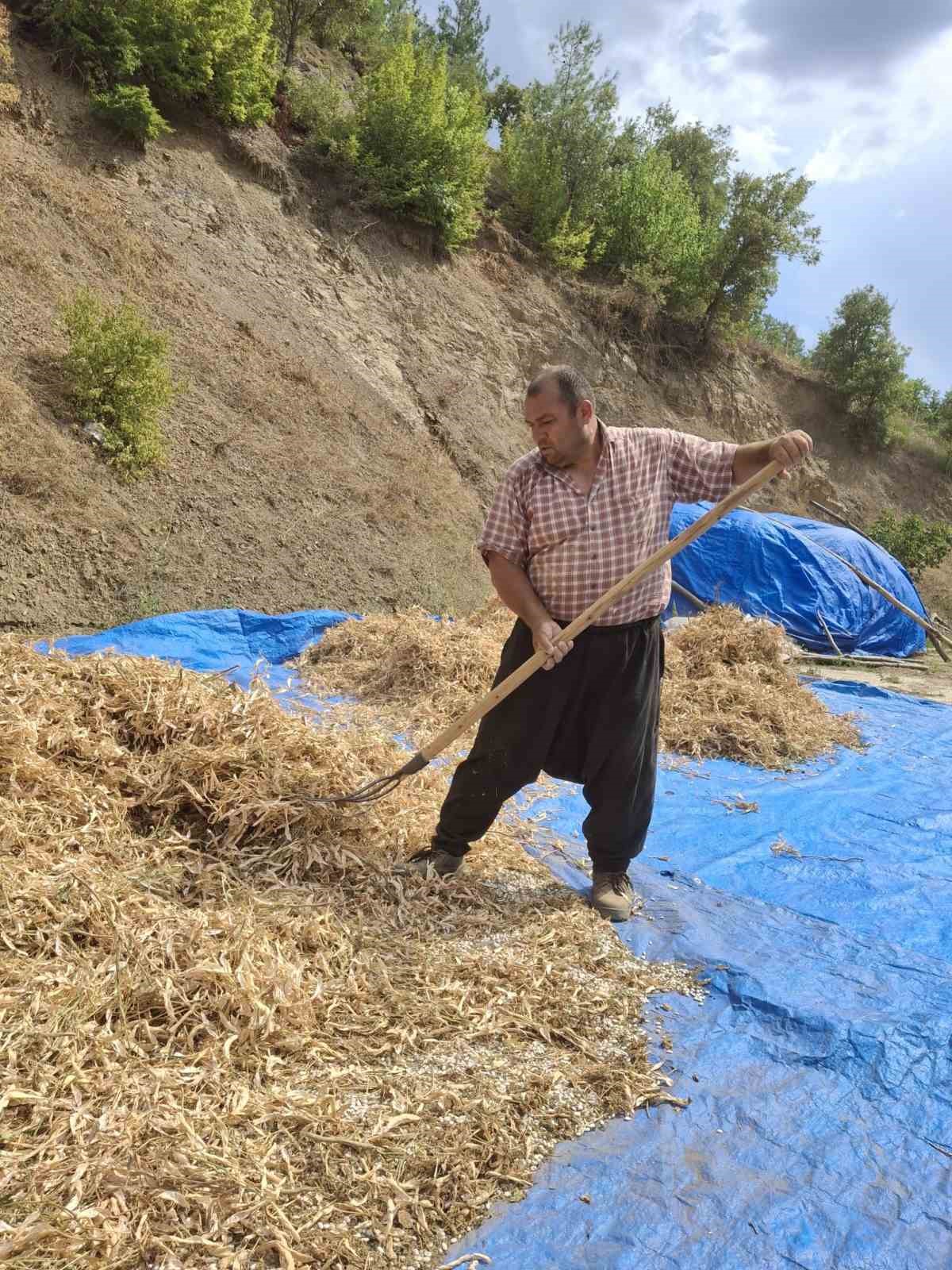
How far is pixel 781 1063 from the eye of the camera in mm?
2289

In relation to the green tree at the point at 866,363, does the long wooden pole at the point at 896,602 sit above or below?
below

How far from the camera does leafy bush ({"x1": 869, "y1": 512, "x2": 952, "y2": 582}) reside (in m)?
14.8

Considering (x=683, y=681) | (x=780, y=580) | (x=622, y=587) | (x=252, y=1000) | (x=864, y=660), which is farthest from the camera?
(x=780, y=580)

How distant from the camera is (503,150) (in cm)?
1588

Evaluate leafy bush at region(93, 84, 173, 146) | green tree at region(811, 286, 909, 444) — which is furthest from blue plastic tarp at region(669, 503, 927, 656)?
green tree at region(811, 286, 909, 444)

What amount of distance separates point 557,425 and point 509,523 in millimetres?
372

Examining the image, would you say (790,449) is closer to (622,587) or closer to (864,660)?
(622,587)

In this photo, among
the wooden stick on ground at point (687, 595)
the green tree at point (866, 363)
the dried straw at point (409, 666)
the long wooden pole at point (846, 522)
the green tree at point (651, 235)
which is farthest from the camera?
the green tree at point (866, 363)

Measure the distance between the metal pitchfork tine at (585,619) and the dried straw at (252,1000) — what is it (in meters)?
0.17

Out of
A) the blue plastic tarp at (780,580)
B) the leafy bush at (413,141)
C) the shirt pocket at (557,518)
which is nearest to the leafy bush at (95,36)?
the leafy bush at (413,141)

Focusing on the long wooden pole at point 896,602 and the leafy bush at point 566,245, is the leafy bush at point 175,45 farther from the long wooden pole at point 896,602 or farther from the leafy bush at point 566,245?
the long wooden pole at point 896,602

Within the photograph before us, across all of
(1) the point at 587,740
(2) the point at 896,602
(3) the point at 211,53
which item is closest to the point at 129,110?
(3) the point at 211,53

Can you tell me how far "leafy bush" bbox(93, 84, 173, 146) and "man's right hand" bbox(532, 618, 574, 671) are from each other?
9333mm

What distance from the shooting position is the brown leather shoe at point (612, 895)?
305cm
